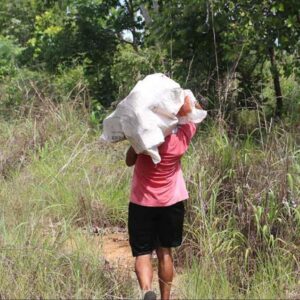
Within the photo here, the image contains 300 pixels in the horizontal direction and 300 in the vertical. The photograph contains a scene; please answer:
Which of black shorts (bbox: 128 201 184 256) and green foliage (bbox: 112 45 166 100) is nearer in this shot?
black shorts (bbox: 128 201 184 256)

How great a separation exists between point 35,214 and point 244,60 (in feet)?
11.9

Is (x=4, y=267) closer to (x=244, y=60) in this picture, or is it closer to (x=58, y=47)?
(x=244, y=60)

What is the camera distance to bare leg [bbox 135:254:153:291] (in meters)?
3.55

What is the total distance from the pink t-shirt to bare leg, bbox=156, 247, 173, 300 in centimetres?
36

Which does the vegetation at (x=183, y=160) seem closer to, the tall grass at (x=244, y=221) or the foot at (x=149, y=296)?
the tall grass at (x=244, y=221)

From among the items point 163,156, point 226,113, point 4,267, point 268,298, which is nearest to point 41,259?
point 4,267

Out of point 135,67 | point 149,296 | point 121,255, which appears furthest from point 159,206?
point 135,67

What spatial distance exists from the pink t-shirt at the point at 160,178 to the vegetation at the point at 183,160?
571 millimetres

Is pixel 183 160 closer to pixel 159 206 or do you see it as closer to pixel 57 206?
pixel 57 206

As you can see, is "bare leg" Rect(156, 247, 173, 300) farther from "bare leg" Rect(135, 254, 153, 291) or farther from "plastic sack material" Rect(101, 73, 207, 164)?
"plastic sack material" Rect(101, 73, 207, 164)

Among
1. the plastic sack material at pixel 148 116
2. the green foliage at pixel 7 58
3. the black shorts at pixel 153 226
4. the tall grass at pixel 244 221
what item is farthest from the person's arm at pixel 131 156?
the green foliage at pixel 7 58

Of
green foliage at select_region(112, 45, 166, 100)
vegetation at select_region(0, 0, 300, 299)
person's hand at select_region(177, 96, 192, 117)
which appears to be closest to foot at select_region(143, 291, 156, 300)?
vegetation at select_region(0, 0, 300, 299)

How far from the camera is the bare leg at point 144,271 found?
3.55m

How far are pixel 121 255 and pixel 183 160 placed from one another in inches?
41.9
